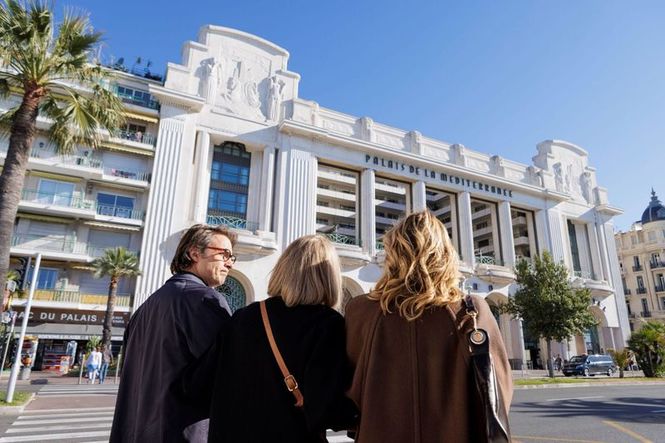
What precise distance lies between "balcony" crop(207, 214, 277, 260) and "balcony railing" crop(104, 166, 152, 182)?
6136 mm

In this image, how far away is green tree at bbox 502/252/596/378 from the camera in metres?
21.8

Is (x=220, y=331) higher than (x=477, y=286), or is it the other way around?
(x=477, y=286)

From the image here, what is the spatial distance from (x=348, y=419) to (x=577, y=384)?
20.7 meters

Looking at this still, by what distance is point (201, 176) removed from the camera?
78.4ft

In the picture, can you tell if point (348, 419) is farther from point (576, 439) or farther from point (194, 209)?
point (194, 209)

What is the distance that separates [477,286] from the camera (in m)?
29.9

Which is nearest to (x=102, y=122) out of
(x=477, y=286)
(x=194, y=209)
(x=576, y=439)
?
(x=194, y=209)

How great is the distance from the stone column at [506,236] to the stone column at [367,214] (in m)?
11.9

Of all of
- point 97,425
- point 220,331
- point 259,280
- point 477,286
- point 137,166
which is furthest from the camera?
point 477,286

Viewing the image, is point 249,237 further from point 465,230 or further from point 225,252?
point 225,252

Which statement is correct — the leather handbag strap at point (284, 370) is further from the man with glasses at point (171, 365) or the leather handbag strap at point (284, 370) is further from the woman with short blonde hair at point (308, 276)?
the man with glasses at point (171, 365)

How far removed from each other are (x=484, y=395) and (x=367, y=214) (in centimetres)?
2610

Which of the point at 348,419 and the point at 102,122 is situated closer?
the point at 348,419

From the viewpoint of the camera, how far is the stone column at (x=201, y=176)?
23.5 m
